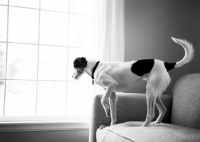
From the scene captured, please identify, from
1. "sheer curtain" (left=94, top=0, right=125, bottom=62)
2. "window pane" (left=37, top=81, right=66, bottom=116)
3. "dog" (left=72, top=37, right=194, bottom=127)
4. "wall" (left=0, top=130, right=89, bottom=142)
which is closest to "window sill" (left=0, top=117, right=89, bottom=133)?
"wall" (left=0, top=130, right=89, bottom=142)

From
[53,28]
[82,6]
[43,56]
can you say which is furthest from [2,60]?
[82,6]

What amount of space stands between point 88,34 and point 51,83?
0.72 meters

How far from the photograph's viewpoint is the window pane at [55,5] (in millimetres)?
2369

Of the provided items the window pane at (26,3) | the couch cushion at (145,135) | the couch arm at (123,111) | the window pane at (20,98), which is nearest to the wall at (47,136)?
the window pane at (20,98)

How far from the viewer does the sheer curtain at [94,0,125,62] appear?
7.18 feet

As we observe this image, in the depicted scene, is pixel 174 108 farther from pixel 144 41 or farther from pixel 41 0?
pixel 41 0

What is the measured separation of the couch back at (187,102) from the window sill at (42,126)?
927 mm

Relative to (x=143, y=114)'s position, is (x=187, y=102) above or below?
above

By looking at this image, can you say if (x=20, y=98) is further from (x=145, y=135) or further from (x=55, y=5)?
(x=145, y=135)

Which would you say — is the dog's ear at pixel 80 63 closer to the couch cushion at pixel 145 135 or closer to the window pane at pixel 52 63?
the couch cushion at pixel 145 135

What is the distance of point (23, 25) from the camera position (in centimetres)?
234

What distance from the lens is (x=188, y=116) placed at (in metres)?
1.74

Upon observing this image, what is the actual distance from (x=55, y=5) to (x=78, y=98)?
1117 mm

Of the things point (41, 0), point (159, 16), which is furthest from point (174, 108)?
point (41, 0)
